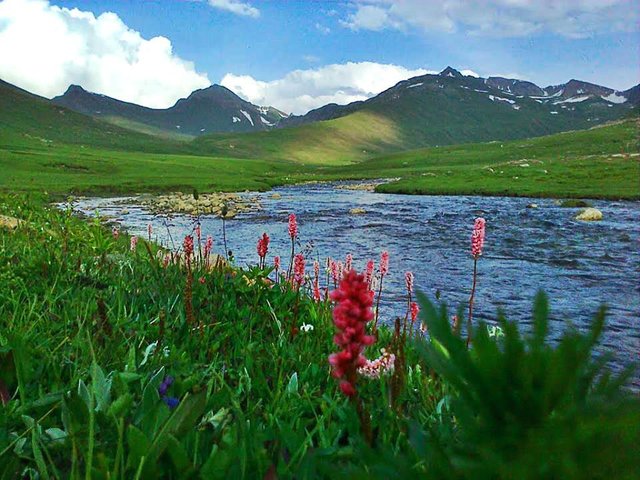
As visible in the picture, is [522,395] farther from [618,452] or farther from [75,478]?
A: [75,478]

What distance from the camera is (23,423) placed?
2.25m

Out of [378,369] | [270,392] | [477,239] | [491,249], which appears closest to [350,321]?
[270,392]

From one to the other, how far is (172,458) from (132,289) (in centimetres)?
343

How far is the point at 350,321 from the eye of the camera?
51.3 inches

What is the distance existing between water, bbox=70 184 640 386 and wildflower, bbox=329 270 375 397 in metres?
4.05

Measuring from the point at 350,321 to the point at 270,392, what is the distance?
5.13 feet

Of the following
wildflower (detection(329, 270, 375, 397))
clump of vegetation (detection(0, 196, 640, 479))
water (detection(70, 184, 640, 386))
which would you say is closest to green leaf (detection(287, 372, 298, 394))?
clump of vegetation (detection(0, 196, 640, 479))

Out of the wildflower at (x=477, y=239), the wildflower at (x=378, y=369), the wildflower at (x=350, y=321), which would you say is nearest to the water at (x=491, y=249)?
the wildflower at (x=477, y=239)

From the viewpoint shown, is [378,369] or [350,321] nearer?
[350,321]

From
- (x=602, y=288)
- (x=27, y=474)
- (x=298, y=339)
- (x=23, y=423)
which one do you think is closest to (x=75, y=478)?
(x=27, y=474)

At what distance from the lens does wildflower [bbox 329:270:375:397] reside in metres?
1.29

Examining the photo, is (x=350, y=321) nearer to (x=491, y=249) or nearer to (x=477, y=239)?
(x=477, y=239)

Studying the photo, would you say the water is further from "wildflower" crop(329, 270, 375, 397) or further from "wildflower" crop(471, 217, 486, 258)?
"wildflower" crop(329, 270, 375, 397)

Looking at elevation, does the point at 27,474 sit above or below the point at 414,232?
above
